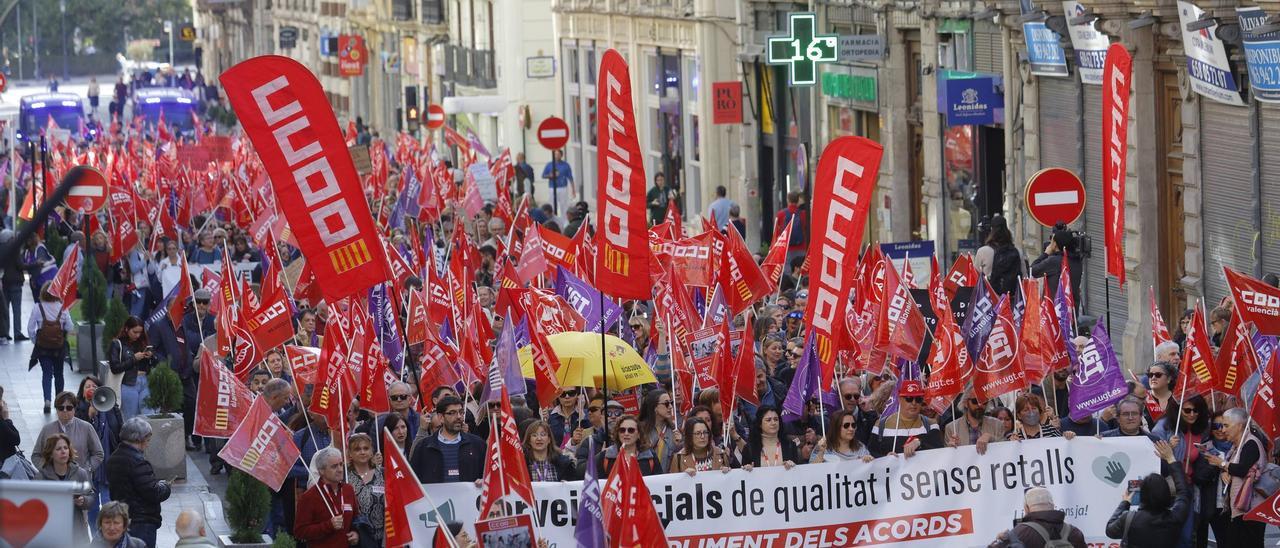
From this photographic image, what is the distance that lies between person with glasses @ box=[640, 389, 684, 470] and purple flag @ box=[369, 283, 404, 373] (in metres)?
3.28

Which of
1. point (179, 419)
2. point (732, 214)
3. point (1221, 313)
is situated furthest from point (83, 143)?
point (1221, 313)

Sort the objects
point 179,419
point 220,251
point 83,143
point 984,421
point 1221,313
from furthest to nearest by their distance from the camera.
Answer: point 83,143
point 220,251
point 179,419
point 1221,313
point 984,421

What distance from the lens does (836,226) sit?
48.3ft

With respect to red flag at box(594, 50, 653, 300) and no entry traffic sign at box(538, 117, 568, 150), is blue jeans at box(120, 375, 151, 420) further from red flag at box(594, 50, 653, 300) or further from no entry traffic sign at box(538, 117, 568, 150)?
no entry traffic sign at box(538, 117, 568, 150)

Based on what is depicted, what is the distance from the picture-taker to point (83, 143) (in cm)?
5953

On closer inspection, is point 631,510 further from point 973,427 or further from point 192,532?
point 973,427

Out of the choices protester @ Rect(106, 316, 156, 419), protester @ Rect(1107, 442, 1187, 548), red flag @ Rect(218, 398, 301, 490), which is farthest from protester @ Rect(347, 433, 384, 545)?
protester @ Rect(106, 316, 156, 419)

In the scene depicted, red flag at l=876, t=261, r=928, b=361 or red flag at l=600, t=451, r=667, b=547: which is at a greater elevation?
red flag at l=876, t=261, r=928, b=361

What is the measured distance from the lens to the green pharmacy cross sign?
30.6m

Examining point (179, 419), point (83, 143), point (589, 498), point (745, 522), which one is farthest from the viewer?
point (83, 143)

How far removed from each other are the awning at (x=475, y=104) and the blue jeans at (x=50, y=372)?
83.8 ft

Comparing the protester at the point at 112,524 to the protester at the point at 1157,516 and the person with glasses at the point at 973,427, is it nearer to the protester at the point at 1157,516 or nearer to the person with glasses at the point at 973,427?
the person with glasses at the point at 973,427

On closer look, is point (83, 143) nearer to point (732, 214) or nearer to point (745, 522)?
point (732, 214)

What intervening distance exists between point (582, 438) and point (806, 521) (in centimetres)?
204
